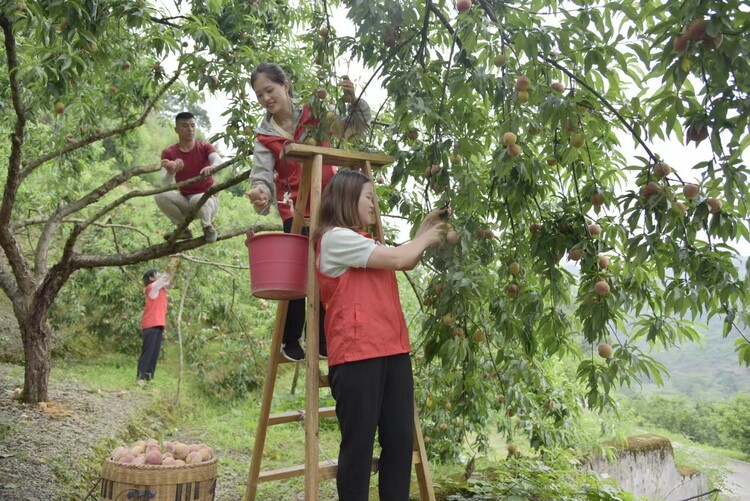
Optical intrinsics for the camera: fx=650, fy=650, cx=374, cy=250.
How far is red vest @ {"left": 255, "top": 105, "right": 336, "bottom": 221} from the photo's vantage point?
2.49 meters

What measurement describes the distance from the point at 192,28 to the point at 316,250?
1846mm

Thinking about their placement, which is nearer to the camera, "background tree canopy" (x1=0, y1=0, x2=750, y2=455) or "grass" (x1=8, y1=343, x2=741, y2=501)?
"background tree canopy" (x1=0, y1=0, x2=750, y2=455)

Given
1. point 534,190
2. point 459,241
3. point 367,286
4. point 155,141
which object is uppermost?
point 155,141

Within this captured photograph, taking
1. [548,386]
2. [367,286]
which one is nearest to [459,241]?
[367,286]

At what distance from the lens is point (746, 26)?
1.40 meters

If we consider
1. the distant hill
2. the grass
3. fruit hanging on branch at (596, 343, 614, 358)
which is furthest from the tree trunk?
the distant hill

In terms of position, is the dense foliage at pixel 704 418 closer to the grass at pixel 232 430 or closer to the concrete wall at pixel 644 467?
the grass at pixel 232 430

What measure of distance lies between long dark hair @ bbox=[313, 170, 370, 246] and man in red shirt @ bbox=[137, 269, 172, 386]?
5.07 m

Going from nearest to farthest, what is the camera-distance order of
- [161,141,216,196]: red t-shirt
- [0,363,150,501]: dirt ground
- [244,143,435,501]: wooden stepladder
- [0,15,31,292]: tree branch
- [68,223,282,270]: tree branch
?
1. [244,143,435,501]: wooden stepladder
2. [0,363,150,501]: dirt ground
3. [0,15,31,292]: tree branch
4. [68,223,282,270]: tree branch
5. [161,141,216,196]: red t-shirt

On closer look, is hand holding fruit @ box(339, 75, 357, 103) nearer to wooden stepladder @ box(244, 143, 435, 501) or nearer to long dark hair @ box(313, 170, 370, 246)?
wooden stepladder @ box(244, 143, 435, 501)

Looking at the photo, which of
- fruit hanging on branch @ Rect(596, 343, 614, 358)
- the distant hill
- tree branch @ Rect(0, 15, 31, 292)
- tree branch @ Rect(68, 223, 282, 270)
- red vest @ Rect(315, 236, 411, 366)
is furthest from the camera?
the distant hill

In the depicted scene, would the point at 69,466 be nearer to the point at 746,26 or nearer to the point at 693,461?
the point at 746,26

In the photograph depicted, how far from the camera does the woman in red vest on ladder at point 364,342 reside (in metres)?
1.95

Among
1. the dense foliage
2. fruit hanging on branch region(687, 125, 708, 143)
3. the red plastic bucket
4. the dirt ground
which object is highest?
fruit hanging on branch region(687, 125, 708, 143)
